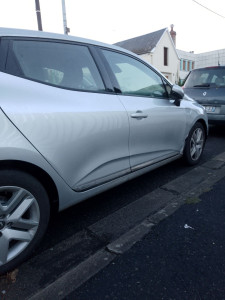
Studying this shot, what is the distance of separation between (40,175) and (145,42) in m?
27.9

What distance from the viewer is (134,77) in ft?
8.15

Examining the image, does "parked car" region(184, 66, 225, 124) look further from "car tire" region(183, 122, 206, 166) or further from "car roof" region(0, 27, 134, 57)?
"car roof" region(0, 27, 134, 57)

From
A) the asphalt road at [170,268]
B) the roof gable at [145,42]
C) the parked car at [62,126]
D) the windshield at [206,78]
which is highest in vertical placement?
the roof gable at [145,42]

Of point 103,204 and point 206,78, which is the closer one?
point 103,204

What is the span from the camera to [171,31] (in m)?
28.8

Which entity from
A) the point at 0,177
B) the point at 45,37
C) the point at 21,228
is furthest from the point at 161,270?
the point at 45,37

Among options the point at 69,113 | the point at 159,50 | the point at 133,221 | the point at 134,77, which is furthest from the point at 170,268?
the point at 159,50

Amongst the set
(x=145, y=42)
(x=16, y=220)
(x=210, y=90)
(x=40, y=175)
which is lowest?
(x=16, y=220)

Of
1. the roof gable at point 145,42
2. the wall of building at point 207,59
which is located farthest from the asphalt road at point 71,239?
the wall of building at point 207,59

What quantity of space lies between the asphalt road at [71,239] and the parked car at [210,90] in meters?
2.53

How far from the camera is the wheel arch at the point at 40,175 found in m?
1.41

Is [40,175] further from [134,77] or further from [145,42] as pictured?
[145,42]

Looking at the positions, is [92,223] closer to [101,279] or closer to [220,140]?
[101,279]

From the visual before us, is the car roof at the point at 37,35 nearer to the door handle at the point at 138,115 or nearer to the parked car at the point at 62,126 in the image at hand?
the parked car at the point at 62,126
